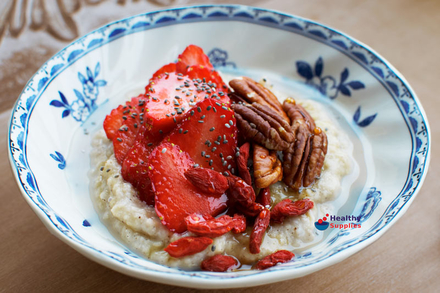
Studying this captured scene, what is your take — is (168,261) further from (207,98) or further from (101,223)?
(207,98)

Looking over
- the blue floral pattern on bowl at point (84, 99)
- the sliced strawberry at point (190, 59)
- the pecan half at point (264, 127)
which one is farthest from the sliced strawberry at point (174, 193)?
the blue floral pattern on bowl at point (84, 99)

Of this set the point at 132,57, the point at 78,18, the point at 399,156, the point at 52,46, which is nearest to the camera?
the point at 399,156

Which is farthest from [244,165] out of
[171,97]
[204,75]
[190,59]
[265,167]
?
[190,59]

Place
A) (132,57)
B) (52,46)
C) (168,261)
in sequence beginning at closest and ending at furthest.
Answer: (168,261) < (132,57) < (52,46)

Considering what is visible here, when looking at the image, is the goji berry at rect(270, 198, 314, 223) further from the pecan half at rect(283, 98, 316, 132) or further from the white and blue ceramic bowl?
the pecan half at rect(283, 98, 316, 132)

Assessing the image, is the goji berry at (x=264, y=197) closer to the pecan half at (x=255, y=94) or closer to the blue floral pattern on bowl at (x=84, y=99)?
the pecan half at (x=255, y=94)

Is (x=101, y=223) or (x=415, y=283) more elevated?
(x=415, y=283)

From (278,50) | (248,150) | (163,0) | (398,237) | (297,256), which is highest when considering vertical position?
(163,0)

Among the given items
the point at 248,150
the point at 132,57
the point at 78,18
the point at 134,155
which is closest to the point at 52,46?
the point at 78,18
